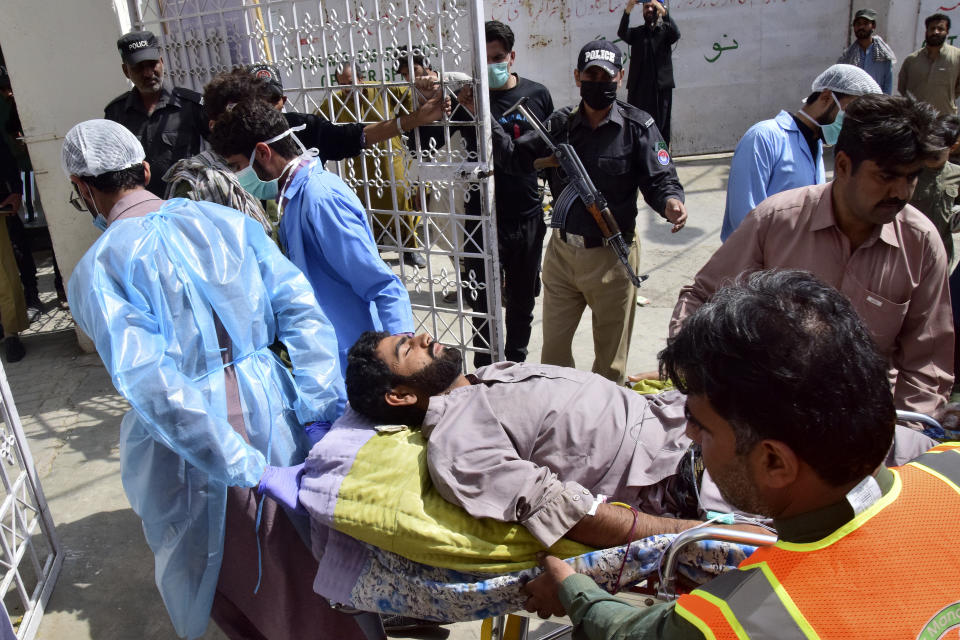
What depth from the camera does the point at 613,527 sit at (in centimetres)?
176

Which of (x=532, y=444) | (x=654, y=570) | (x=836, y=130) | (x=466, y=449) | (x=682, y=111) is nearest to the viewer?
(x=654, y=570)

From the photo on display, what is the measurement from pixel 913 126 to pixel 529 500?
4.65 ft

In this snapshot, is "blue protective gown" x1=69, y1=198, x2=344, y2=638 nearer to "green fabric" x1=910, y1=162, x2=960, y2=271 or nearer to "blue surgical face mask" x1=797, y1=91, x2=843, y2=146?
"blue surgical face mask" x1=797, y1=91, x2=843, y2=146

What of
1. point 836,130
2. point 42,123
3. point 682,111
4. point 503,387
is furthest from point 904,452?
point 682,111

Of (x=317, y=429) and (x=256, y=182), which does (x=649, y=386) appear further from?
(x=256, y=182)

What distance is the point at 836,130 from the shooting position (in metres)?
3.22

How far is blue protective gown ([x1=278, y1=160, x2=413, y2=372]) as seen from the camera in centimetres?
271

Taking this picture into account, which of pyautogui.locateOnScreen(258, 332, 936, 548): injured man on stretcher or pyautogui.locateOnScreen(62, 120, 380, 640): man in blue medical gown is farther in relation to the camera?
pyautogui.locateOnScreen(62, 120, 380, 640): man in blue medical gown

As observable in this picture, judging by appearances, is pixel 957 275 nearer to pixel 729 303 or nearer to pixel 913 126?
pixel 913 126

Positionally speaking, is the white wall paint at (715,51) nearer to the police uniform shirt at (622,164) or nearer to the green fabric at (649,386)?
the police uniform shirt at (622,164)

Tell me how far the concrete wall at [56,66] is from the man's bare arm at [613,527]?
4423mm

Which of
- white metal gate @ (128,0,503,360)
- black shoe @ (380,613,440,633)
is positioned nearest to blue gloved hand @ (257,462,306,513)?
black shoe @ (380,613,440,633)

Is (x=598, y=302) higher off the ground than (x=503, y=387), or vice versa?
(x=503, y=387)

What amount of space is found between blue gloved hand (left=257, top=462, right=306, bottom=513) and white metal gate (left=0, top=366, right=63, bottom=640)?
1343 mm
